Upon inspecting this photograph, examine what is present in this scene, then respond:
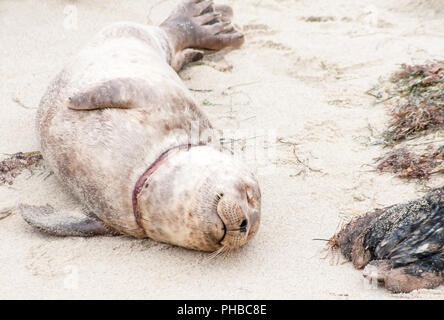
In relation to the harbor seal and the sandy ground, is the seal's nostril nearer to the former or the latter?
the harbor seal

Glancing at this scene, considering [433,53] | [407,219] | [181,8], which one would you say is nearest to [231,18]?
[181,8]

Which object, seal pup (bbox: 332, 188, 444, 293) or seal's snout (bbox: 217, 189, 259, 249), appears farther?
seal's snout (bbox: 217, 189, 259, 249)

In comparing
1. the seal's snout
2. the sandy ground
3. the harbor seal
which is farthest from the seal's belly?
the seal's snout

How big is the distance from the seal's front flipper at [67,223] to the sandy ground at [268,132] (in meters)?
0.05

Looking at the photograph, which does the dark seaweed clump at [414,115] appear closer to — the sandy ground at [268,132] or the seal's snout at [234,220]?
the sandy ground at [268,132]

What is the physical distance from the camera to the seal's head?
271cm

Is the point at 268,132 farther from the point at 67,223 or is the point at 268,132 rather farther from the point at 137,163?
the point at 67,223

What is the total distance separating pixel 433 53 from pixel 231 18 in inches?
78.9

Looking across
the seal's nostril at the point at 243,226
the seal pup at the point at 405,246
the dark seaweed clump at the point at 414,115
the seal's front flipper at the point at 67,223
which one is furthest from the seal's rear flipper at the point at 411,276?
the seal's front flipper at the point at 67,223

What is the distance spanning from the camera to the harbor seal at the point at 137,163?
277 centimetres

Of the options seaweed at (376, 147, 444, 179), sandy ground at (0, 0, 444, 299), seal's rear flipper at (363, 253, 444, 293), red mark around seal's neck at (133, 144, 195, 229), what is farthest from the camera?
seaweed at (376, 147, 444, 179)

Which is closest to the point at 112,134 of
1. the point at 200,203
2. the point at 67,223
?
the point at 67,223

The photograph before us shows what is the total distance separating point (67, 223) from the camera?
305 centimetres

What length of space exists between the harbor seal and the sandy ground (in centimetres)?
14
